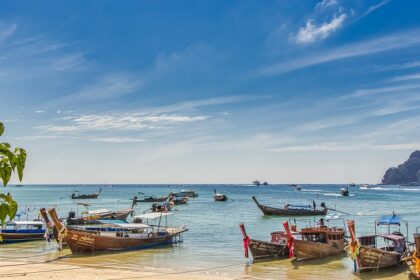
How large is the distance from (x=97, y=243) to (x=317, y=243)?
15.5 metres

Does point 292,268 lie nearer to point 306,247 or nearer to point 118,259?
point 306,247

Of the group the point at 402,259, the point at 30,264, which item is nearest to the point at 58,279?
the point at 30,264

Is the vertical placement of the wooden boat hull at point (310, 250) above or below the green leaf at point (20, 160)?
below

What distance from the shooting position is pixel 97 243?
106ft

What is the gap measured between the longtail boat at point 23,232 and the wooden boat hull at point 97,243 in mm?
10513

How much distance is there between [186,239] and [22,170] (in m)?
40.6

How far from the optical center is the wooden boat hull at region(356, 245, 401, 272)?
941 inches

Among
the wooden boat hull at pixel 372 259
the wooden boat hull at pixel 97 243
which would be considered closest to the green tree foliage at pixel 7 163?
the wooden boat hull at pixel 372 259

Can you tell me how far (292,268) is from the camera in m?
26.1

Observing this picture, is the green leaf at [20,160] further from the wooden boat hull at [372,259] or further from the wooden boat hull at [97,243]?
the wooden boat hull at [97,243]

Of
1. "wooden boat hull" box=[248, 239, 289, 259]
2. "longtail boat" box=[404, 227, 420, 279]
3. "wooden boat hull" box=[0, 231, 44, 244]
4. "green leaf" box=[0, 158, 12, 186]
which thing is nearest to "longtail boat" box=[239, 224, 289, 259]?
"wooden boat hull" box=[248, 239, 289, 259]

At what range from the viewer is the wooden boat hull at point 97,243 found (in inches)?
1243

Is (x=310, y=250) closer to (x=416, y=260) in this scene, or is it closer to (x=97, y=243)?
(x=416, y=260)

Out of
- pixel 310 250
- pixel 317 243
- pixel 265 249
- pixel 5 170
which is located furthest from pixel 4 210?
pixel 317 243
